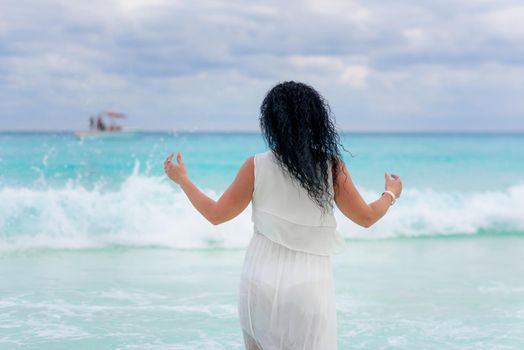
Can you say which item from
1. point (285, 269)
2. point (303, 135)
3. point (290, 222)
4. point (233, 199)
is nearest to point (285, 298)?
point (285, 269)

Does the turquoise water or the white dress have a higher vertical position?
the white dress

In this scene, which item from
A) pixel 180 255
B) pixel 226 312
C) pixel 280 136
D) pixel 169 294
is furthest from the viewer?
pixel 180 255

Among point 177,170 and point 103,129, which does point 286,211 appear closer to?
point 177,170

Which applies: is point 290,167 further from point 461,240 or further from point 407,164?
point 407,164

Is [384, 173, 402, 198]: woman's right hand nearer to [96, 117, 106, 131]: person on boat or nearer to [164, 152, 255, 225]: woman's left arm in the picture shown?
[164, 152, 255, 225]: woman's left arm

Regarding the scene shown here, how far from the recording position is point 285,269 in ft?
9.99

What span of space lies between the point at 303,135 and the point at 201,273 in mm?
6029

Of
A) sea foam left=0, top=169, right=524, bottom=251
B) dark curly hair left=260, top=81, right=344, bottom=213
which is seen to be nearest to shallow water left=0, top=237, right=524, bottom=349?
sea foam left=0, top=169, right=524, bottom=251

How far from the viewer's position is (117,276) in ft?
28.2

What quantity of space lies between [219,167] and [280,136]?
23.6m

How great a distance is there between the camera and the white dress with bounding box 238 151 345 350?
3035 mm

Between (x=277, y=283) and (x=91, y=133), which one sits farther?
(x=91, y=133)

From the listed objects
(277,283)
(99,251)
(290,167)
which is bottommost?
(99,251)

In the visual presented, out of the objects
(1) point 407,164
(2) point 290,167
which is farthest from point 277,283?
(1) point 407,164
